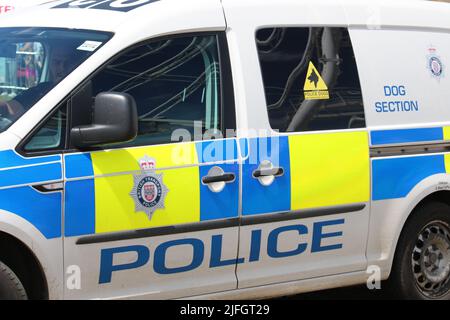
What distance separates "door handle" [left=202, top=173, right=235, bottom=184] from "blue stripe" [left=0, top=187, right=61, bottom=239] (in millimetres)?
814

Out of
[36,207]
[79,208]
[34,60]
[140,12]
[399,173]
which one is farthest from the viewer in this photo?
[399,173]

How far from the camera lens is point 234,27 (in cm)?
506

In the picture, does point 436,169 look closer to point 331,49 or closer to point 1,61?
point 331,49

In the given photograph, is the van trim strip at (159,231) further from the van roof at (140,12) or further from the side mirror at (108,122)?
the van roof at (140,12)

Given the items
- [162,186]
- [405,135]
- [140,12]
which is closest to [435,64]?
[405,135]

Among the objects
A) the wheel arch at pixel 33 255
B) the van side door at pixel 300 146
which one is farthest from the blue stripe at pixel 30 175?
the van side door at pixel 300 146

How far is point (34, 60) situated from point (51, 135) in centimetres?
50

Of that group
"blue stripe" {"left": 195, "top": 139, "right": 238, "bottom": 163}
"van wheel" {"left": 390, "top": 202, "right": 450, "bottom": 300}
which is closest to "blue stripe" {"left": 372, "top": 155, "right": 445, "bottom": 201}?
"van wheel" {"left": 390, "top": 202, "right": 450, "bottom": 300}

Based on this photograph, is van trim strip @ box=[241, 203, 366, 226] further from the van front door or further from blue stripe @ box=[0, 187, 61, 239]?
blue stripe @ box=[0, 187, 61, 239]

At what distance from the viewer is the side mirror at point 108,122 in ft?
14.2

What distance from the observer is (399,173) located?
18.3 ft

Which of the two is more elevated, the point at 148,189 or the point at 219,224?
the point at 148,189

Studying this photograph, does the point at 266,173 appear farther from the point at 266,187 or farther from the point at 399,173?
the point at 399,173
